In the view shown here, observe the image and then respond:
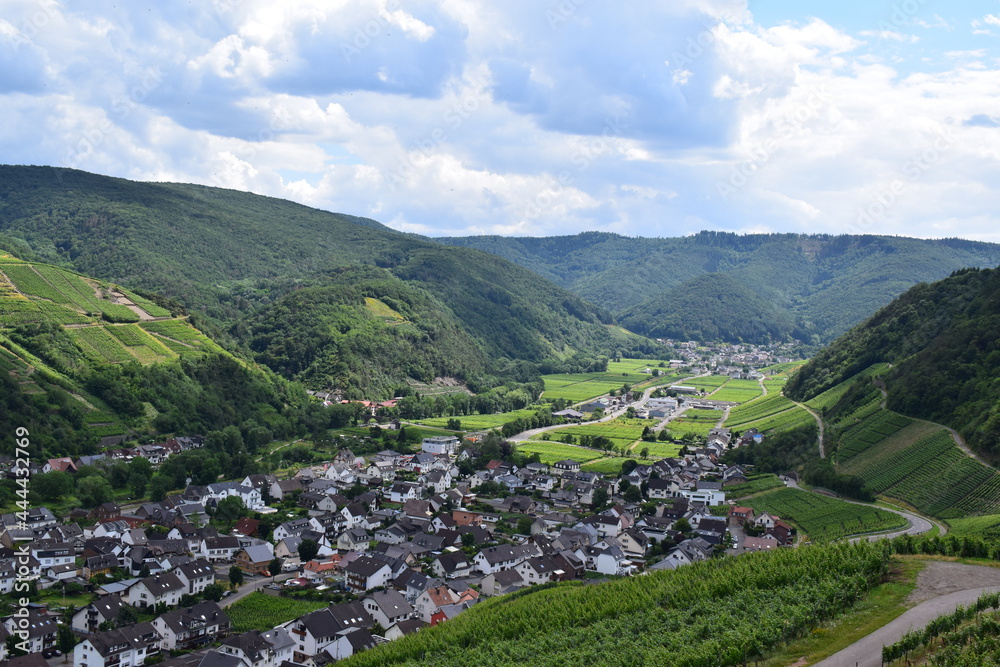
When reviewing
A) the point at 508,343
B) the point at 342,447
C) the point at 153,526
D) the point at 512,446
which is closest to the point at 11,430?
the point at 153,526

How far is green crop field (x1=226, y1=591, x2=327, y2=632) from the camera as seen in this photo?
36.3 m

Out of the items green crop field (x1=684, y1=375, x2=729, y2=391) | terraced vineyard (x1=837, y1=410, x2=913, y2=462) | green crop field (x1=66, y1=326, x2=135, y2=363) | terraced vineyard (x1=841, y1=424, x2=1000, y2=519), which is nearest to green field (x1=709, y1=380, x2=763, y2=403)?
green crop field (x1=684, y1=375, x2=729, y2=391)

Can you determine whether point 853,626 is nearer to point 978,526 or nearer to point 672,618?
point 672,618

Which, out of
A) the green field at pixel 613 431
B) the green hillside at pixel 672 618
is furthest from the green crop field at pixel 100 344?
the green hillside at pixel 672 618

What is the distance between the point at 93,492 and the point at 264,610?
72.1ft

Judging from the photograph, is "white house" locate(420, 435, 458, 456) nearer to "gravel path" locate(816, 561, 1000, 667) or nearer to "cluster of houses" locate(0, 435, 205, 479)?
"cluster of houses" locate(0, 435, 205, 479)

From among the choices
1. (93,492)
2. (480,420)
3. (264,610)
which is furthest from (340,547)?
(480,420)

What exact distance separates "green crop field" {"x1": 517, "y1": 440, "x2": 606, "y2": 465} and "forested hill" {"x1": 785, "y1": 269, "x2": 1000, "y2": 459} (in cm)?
2542

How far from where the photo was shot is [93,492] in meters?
53.4

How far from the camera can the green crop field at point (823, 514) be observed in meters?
43.3

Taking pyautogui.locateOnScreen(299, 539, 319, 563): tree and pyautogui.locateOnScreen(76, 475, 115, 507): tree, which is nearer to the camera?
pyautogui.locateOnScreen(299, 539, 319, 563): tree

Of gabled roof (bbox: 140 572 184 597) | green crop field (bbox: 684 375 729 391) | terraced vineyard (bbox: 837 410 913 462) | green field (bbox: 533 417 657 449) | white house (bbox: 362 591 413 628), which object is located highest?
terraced vineyard (bbox: 837 410 913 462)

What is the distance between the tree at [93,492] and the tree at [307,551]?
16654mm

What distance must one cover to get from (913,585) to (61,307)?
278 ft
